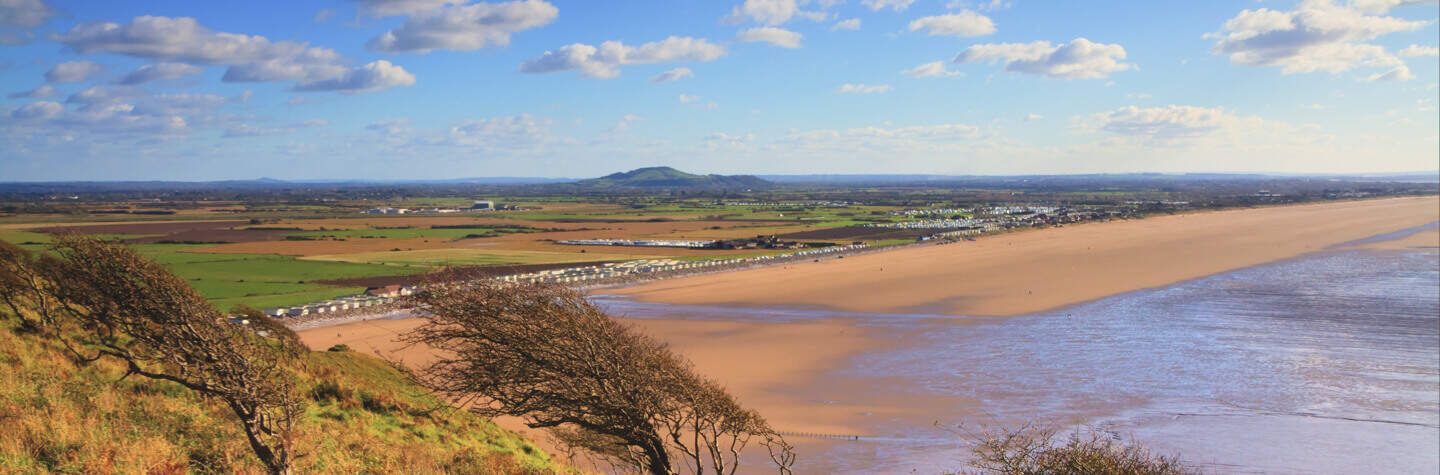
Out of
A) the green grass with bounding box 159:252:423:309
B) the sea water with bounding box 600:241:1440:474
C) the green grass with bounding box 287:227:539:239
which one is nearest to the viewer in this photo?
the sea water with bounding box 600:241:1440:474

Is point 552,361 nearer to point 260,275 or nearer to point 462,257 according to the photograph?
point 260,275

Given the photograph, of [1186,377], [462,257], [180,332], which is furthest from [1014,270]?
[180,332]

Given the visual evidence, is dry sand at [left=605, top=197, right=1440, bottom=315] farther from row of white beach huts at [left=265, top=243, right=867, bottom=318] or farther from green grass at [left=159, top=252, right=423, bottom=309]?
green grass at [left=159, top=252, right=423, bottom=309]

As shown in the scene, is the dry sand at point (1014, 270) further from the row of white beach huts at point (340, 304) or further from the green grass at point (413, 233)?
the green grass at point (413, 233)

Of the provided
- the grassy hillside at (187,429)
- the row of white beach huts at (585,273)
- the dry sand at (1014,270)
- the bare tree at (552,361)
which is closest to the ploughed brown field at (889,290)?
the dry sand at (1014,270)

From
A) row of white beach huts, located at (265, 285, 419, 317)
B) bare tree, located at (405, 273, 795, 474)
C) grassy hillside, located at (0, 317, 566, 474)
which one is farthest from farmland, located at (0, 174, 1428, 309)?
bare tree, located at (405, 273, 795, 474)

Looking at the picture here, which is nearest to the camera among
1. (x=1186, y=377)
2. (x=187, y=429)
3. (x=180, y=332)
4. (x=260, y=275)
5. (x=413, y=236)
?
(x=180, y=332)
